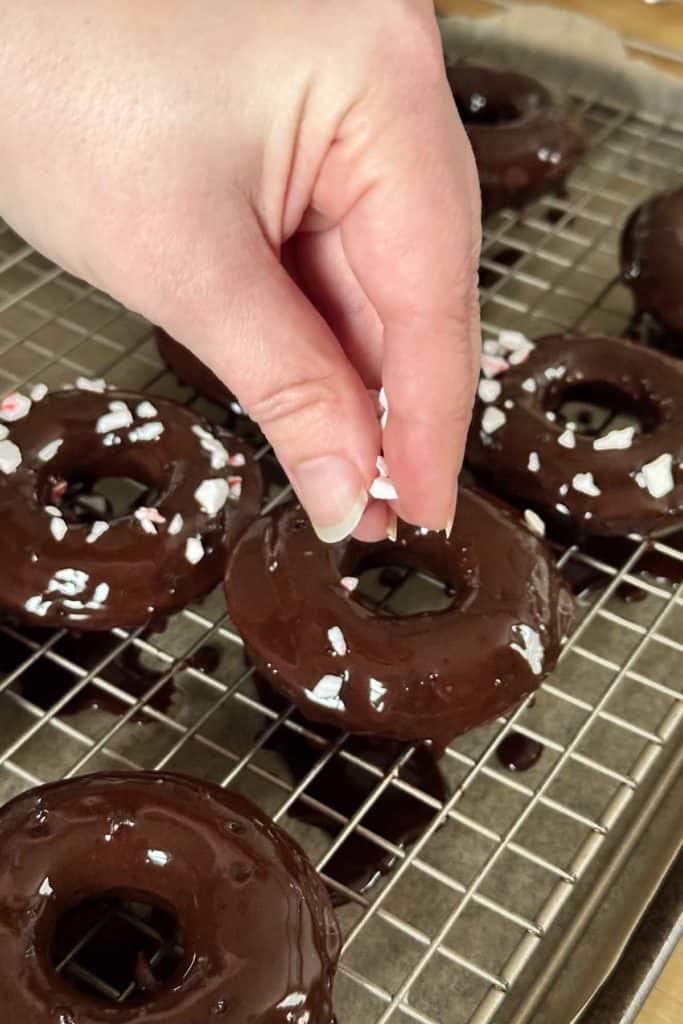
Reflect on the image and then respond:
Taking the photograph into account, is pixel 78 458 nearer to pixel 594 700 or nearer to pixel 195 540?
pixel 195 540

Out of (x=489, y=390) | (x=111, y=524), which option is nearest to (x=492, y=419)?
(x=489, y=390)

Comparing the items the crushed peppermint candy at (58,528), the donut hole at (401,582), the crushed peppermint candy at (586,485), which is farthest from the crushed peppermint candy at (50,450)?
the crushed peppermint candy at (586,485)

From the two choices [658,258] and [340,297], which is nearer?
[340,297]

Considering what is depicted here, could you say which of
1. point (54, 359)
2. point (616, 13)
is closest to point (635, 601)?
point (54, 359)

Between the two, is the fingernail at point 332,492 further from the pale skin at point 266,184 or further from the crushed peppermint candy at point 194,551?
the crushed peppermint candy at point 194,551

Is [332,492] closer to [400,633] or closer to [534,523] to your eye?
[400,633]

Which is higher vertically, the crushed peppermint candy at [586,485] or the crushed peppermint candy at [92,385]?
the crushed peppermint candy at [92,385]

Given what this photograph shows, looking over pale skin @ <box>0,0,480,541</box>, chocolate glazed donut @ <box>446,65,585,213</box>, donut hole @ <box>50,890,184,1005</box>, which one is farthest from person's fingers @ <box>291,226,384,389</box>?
chocolate glazed donut @ <box>446,65,585,213</box>
